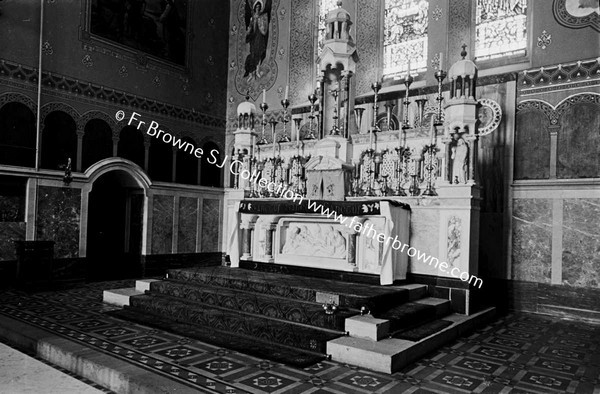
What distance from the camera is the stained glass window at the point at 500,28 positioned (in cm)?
829

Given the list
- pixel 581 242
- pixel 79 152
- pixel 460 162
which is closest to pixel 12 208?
pixel 79 152

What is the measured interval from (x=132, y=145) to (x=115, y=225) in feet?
6.48

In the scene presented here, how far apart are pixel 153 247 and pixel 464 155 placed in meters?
7.43

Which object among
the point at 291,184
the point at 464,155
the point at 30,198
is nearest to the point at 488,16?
the point at 464,155

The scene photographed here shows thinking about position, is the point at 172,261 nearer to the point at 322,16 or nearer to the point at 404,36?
the point at 322,16

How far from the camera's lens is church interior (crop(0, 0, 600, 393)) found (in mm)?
4734

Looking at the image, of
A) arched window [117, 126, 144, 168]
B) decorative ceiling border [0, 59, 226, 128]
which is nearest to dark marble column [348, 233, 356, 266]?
arched window [117, 126, 144, 168]

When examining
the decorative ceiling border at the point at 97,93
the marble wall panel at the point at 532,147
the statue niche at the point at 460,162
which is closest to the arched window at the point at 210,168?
the decorative ceiling border at the point at 97,93

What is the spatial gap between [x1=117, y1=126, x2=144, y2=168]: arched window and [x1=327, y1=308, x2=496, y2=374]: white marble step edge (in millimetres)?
7635

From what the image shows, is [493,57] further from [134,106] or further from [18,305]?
[18,305]

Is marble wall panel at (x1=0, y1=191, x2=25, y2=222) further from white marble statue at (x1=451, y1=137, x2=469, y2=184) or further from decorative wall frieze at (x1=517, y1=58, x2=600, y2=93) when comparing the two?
decorative wall frieze at (x1=517, y1=58, x2=600, y2=93)

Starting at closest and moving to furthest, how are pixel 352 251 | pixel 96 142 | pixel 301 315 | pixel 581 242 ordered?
pixel 301 315 → pixel 352 251 → pixel 581 242 → pixel 96 142

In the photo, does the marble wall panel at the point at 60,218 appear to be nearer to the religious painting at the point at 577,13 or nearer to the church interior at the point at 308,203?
the church interior at the point at 308,203

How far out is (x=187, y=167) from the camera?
469 inches
